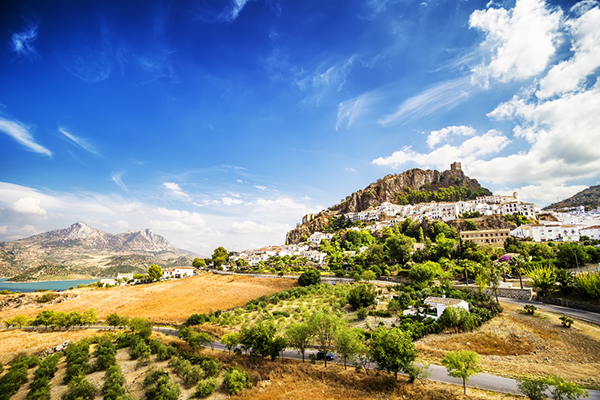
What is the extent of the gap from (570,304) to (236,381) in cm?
4414

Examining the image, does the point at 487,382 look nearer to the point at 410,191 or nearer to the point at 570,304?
the point at 570,304

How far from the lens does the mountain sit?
137250 mm

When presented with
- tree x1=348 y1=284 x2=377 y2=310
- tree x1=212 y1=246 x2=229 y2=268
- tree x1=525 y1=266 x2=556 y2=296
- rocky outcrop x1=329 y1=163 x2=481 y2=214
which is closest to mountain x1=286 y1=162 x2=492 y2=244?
rocky outcrop x1=329 y1=163 x2=481 y2=214

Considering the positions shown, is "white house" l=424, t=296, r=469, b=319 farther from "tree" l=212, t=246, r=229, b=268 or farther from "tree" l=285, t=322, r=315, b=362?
"tree" l=212, t=246, r=229, b=268

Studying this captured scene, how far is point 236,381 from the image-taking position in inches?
876

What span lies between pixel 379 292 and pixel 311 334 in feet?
85.5

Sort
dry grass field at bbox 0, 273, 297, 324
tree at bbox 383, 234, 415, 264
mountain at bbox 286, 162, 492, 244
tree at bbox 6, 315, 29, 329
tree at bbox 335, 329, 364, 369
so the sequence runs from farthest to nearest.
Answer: mountain at bbox 286, 162, 492, 244
tree at bbox 383, 234, 415, 264
dry grass field at bbox 0, 273, 297, 324
tree at bbox 6, 315, 29, 329
tree at bbox 335, 329, 364, 369

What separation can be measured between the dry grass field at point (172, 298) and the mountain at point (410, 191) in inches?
2703

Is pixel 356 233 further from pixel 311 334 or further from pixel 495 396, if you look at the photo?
pixel 495 396

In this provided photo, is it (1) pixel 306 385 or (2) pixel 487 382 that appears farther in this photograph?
(1) pixel 306 385

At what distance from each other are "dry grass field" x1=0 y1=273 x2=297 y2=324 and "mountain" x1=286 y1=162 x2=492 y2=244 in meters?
68.7

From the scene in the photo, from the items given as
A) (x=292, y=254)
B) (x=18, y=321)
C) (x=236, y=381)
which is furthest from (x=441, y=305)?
(x=292, y=254)

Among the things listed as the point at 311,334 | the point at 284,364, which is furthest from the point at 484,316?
the point at 284,364

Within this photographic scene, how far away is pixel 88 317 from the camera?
4072cm
